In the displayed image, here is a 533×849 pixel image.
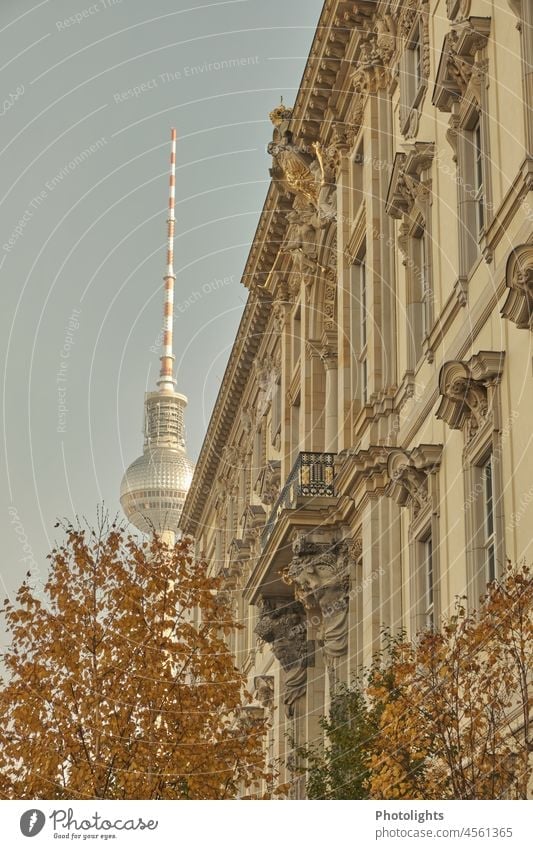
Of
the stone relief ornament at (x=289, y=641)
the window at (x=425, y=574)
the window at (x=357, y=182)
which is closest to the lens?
the window at (x=425, y=574)

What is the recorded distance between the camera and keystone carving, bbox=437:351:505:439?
24.6 m

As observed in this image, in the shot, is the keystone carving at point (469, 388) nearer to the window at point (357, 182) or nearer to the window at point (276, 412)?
the window at point (357, 182)

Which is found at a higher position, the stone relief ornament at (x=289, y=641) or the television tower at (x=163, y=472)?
the television tower at (x=163, y=472)

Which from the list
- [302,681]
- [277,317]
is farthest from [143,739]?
[277,317]

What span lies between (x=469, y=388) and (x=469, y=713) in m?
7.07

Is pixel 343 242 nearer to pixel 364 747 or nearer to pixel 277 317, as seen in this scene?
pixel 277 317

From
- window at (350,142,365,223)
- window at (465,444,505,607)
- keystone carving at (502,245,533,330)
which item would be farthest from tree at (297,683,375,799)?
window at (350,142,365,223)

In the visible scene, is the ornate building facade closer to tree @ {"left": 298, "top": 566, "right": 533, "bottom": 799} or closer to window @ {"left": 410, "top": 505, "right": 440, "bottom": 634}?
window @ {"left": 410, "top": 505, "right": 440, "bottom": 634}

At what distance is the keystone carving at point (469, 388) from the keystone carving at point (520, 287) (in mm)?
1494

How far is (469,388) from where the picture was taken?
1006 inches

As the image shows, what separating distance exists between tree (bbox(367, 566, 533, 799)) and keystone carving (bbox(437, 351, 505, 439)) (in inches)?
149

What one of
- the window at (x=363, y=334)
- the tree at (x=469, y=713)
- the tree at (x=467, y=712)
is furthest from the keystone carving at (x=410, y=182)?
the tree at (x=469, y=713)

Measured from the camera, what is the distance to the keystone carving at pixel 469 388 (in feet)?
80.8
